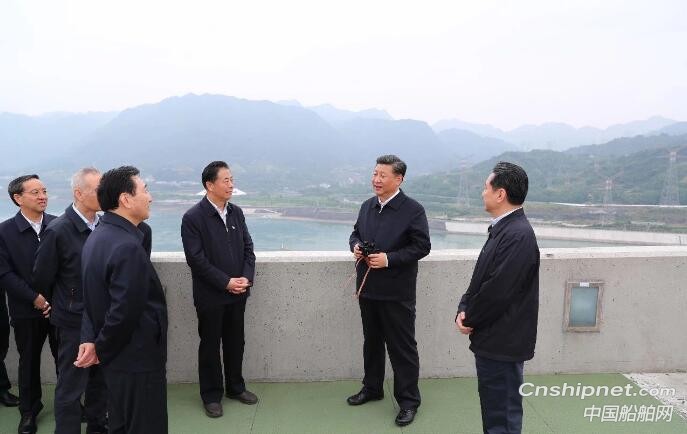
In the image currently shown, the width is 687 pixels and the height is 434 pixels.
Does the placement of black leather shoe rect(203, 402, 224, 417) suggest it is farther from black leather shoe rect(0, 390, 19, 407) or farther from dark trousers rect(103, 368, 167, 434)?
black leather shoe rect(0, 390, 19, 407)

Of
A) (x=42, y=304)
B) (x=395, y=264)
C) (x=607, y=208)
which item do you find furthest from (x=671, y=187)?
(x=42, y=304)

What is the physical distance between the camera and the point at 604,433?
2.60 meters

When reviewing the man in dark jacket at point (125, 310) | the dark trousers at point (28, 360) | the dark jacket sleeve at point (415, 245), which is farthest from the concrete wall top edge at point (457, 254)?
the man in dark jacket at point (125, 310)

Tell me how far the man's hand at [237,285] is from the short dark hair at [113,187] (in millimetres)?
998

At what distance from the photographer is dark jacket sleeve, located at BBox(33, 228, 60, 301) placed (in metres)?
2.32

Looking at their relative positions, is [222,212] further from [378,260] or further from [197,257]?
[378,260]

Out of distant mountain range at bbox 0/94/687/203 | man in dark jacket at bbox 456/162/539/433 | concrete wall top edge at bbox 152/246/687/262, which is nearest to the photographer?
man in dark jacket at bbox 456/162/539/433

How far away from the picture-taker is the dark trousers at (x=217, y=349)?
9.29 feet

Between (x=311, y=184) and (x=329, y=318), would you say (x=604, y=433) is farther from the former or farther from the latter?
(x=311, y=184)

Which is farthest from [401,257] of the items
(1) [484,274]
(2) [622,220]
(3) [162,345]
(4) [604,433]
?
(2) [622,220]

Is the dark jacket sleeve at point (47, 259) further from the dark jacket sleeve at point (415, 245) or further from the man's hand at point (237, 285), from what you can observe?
the dark jacket sleeve at point (415, 245)

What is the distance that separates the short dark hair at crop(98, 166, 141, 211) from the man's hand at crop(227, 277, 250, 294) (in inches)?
39.3

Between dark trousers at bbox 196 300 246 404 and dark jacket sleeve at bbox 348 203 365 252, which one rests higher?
dark jacket sleeve at bbox 348 203 365 252

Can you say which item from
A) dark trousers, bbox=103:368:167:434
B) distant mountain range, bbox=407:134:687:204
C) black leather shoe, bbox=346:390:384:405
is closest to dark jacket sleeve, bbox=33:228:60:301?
dark trousers, bbox=103:368:167:434
